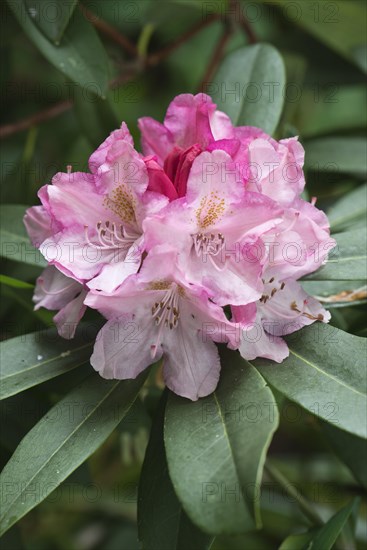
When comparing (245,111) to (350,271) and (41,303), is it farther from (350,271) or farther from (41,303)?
(41,303)

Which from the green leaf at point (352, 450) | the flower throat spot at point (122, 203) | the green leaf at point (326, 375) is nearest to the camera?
the green leaf at point (326, 375)

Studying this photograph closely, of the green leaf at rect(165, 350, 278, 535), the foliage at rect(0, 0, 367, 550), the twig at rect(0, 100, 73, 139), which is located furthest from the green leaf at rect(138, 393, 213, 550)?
the twig at rect(0, 100, 73, 139)

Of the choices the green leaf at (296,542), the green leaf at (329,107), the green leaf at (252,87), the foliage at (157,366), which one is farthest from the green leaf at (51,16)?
the green leaf at (296,542)

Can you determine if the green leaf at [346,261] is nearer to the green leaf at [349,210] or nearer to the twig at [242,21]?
the green leaf at [349,210]

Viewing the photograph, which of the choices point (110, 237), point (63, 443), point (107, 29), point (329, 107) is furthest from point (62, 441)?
point (329, 107)

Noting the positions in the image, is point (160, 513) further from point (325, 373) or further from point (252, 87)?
point (252, 87)

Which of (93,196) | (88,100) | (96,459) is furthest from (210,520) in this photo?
(96,459)
